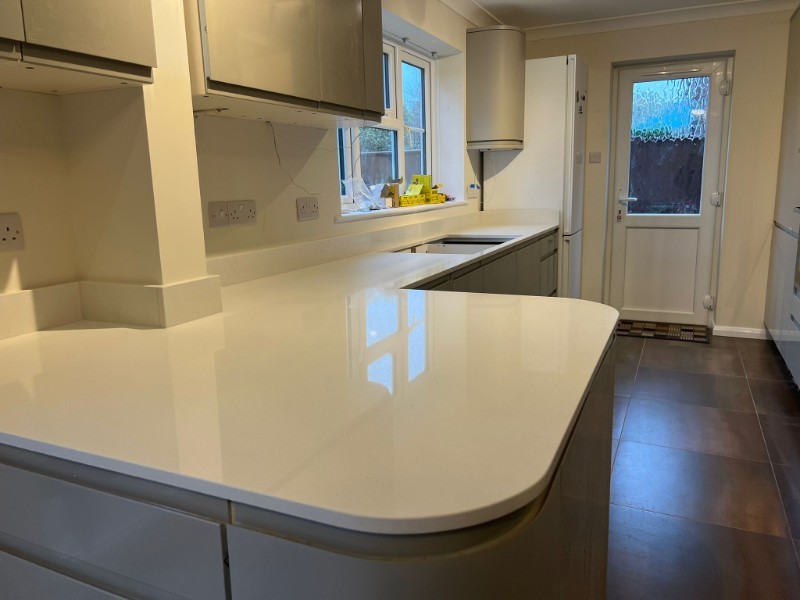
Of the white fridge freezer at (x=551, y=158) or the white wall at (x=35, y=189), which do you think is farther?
the white fridge freezer at (x=551, y=158)

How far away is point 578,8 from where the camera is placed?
428cm

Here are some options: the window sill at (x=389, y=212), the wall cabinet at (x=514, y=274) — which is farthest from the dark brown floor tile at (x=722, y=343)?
the window sill at (x=389, y=212)

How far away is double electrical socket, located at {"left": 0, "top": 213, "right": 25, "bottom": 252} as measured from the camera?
1436 millimetres

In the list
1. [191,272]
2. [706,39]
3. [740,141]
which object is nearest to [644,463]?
[191,272]

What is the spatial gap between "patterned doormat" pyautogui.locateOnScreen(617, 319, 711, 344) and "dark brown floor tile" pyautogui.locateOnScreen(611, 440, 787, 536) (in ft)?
6.52

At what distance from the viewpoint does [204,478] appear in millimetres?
711

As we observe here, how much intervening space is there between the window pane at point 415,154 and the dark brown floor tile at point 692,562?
2.68m

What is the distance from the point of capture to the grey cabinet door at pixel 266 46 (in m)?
1.57

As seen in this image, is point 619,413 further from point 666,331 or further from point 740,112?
point 740,112

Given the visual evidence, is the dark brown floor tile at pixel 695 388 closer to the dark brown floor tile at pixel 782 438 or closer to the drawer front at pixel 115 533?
the dark brown floor tile at pixel 782 438

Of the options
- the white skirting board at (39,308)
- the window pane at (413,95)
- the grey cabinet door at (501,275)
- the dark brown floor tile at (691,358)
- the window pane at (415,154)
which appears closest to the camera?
the white skirting board at (39,308)

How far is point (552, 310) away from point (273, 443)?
37.4 inches

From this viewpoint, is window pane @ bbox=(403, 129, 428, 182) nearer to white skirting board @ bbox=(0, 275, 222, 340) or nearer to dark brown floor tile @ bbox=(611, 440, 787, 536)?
dark brown floor tile @ bbox=(611, 440, 787, 536)

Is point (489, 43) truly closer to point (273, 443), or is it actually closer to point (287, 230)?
point (287, 230)
